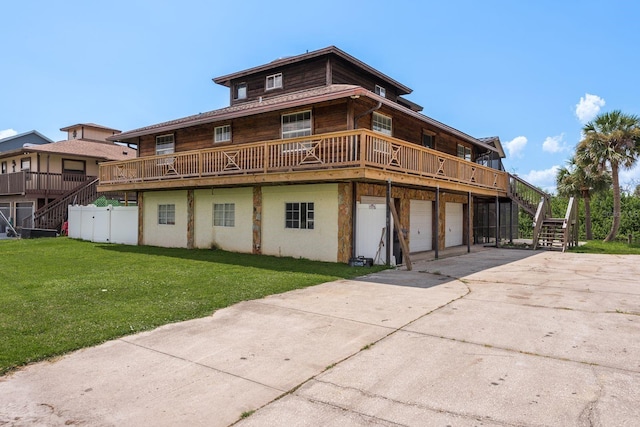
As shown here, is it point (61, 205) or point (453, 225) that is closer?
point (453, 225)

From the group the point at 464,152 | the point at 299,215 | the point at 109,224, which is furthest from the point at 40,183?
the point at 464,152

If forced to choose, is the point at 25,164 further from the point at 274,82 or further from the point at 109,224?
the point at 274,82

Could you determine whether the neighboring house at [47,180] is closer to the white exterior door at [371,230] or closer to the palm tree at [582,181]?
the white exterior door at [371,230]

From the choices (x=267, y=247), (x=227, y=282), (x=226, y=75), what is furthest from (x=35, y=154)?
(x=227, y=282)

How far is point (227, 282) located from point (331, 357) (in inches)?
206

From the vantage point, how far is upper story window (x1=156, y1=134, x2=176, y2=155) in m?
20.0

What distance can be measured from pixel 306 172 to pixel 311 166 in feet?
1.19

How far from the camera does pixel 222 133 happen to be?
1781 centimetres

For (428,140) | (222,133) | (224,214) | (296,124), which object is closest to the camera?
(296,124)

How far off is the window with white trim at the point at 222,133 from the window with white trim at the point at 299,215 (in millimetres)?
→ 4871

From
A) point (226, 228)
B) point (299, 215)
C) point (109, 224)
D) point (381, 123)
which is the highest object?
point (381, 123)

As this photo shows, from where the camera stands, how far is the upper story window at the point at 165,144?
20.0 metres

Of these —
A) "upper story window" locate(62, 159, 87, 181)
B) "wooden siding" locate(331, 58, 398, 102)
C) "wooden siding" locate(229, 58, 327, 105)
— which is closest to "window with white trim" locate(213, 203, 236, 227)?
"wooden siding" locate(229, 58, 327, 105)

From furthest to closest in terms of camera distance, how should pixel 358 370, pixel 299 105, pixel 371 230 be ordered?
1. pixel 299 105
2. pixel 371 230
3. pixel 358 370
